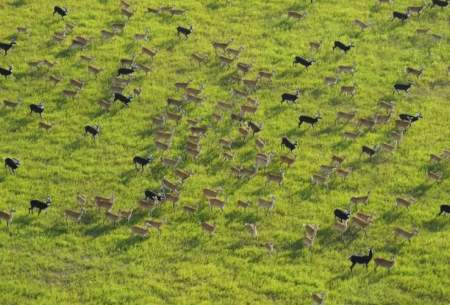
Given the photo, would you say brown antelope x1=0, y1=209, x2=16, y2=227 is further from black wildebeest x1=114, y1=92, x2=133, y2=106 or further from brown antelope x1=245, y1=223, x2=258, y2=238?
black wildebeest x1=114, y1=92, x2=133, y2=106

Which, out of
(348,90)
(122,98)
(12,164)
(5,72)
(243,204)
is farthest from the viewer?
(5,72)

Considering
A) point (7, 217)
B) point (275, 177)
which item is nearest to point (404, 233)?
point (275, 177)

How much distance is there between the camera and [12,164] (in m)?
35.2

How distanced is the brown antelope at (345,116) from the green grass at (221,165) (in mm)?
773

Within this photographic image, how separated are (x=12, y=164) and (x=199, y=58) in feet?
42.0

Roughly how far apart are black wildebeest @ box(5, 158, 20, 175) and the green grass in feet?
1.39

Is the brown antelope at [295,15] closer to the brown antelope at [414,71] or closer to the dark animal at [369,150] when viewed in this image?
the brown antelope at [414,71]

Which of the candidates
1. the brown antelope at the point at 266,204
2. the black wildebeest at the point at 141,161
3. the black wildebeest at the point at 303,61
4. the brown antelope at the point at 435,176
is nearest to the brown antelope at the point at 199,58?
the black wildebeest at the point at 303,61

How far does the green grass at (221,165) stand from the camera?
29719 millimetres

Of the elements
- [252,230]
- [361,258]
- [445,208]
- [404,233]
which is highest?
[445,208]

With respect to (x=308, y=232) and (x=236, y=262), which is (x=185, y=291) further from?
(x=308, y=232)

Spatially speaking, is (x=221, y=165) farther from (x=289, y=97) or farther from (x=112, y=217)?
(x=289, y=97)

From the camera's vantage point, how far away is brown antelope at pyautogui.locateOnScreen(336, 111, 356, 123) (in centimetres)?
3906

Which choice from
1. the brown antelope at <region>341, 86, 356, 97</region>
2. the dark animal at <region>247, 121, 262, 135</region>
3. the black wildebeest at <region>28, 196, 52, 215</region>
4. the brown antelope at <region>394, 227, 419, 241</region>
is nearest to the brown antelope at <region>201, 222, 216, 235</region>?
the black wildebeest at <region>28, 196, 52, 215</region>
